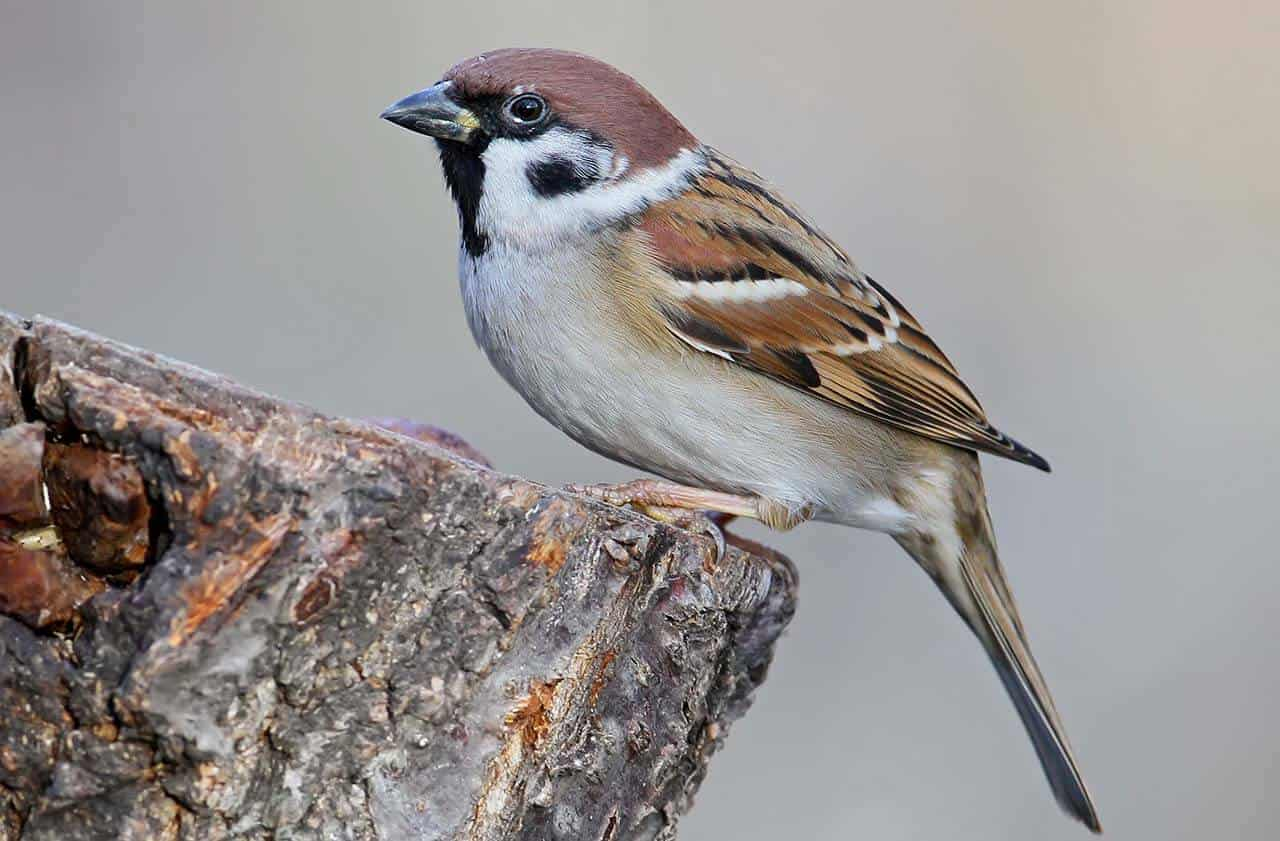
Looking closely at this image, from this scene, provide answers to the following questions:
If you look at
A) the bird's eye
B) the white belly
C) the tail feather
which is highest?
the bird's eye

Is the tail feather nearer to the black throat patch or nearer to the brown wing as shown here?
the brown wing

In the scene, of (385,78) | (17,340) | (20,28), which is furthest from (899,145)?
(17,340)

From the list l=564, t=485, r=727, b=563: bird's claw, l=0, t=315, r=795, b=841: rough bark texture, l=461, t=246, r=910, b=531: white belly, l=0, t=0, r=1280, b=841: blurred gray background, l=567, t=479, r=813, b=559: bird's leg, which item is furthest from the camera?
Answer: l=0, t=0, r=1280, b=841: blurred gray background

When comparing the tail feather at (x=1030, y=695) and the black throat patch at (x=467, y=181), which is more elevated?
the black throat patch at (x=467, y=181)

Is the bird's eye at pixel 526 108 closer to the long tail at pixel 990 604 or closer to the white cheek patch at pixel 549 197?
the white cheek patch at pixel 549 197

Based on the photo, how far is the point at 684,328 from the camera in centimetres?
247

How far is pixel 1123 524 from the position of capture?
399cm

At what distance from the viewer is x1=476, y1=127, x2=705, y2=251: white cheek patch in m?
2.51

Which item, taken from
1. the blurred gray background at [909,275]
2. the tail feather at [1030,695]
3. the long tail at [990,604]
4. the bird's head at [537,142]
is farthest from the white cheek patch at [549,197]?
the blurred gray background at [909,275]

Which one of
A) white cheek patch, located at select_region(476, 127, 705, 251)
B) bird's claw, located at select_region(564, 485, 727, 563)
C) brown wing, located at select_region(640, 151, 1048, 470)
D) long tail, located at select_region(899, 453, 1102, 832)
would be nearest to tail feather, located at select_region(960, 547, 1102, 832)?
long tail, located at select_region(899, 453, 1102, 832)

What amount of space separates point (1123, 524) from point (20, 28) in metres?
3.16

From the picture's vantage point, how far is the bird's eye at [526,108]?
2490 mm

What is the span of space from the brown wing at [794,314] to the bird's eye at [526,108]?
0.81 feet

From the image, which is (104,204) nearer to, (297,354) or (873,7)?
(297,354)
